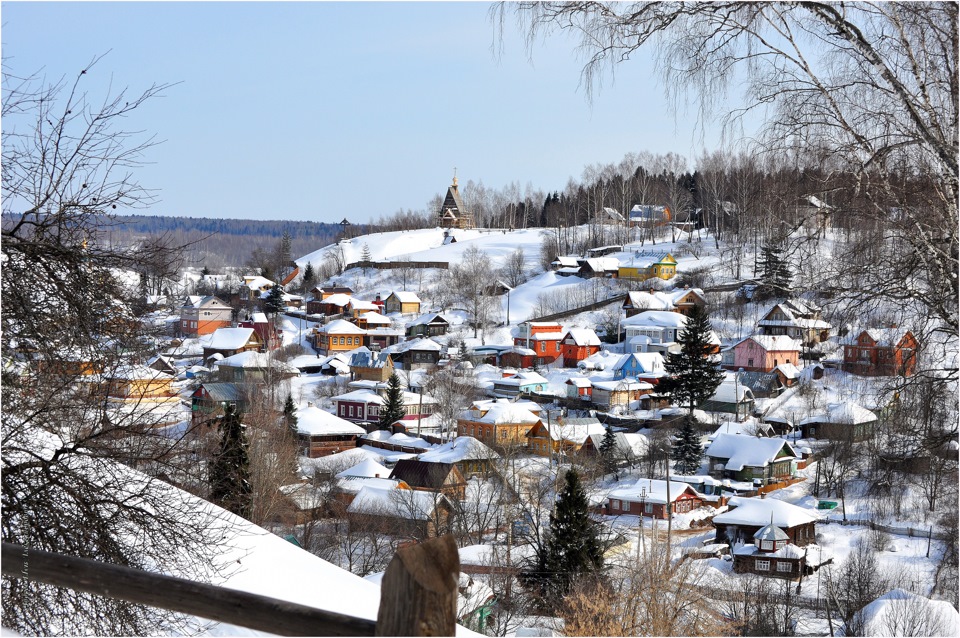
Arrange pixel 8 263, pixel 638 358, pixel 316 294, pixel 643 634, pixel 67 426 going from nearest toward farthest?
pixel 8 263 → pixel 67 426 → pixel 643 634 → pixel 638 358 → pixel 316 294

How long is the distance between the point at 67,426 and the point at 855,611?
1301 cm

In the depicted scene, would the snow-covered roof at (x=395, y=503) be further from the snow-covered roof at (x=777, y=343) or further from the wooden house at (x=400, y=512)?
the snow-covered roof at (x=777, y=343)

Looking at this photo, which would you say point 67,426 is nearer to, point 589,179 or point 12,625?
point 12,625

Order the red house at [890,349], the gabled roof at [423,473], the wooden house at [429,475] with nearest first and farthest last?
the red house at [890,349] < the wooden house at [429,475] < the gabled roof at [423,473]

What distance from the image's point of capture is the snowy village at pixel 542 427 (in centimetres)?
355

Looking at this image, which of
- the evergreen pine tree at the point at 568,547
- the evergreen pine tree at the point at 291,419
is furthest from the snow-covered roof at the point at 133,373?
the evergreen pine tree at the point at 291,419

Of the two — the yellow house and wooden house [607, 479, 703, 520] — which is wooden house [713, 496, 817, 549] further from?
the yellow house

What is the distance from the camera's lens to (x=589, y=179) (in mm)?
66875

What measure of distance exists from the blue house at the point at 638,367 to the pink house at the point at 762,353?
2.70 m

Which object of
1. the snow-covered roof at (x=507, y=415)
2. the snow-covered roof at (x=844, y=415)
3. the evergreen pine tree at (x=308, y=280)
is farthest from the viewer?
the evergreen pine tree at (x=308, y=280)

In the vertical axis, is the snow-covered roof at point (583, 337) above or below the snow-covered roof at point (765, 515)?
above

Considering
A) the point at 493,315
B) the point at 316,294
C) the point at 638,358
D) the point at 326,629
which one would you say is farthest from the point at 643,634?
the point at 316,294

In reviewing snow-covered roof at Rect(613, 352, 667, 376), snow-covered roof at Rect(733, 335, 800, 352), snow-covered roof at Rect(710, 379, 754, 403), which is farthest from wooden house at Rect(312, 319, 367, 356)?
snow-covered roof at Rect(710, 379, 754, 403)

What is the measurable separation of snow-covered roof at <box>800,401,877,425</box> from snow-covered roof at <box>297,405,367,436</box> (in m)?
14.7
